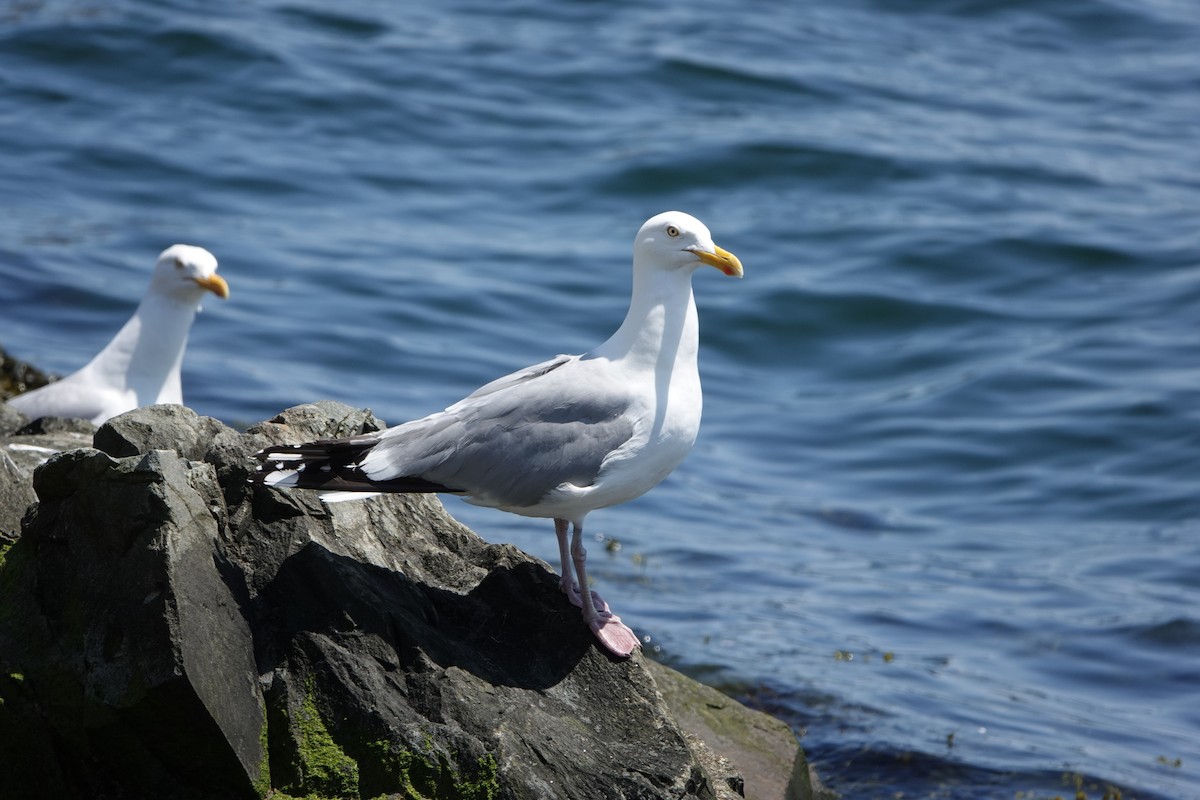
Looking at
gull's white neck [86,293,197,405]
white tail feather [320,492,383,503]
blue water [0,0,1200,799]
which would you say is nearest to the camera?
white tail feather [320,492,383,503]

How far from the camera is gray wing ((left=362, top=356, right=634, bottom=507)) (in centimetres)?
482

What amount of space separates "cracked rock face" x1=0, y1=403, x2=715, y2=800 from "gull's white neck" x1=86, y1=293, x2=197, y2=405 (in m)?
3.85

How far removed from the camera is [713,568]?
34.0 ft

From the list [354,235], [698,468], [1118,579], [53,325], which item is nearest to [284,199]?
[354,235]

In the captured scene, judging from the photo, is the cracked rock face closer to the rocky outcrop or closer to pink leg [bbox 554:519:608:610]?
the rocky outcrop

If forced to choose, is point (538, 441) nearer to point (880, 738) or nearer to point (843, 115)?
point (880, 738)

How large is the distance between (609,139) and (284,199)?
462cm

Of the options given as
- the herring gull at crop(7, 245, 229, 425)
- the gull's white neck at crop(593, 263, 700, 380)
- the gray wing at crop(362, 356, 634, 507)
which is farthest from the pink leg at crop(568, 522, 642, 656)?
the herring gull at crop(7, 245, 229, 425)

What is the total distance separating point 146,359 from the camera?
28.9ft

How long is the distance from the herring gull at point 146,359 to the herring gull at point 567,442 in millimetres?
3995

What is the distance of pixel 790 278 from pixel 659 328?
11394mm

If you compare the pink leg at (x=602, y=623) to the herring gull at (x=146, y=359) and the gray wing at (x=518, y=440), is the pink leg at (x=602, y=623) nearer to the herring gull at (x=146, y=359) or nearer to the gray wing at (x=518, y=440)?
the gray wing at (x=518, y=440)

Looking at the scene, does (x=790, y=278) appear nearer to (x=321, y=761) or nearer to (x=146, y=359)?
(x=146, y=359)

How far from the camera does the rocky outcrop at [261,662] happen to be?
416 centimetres
